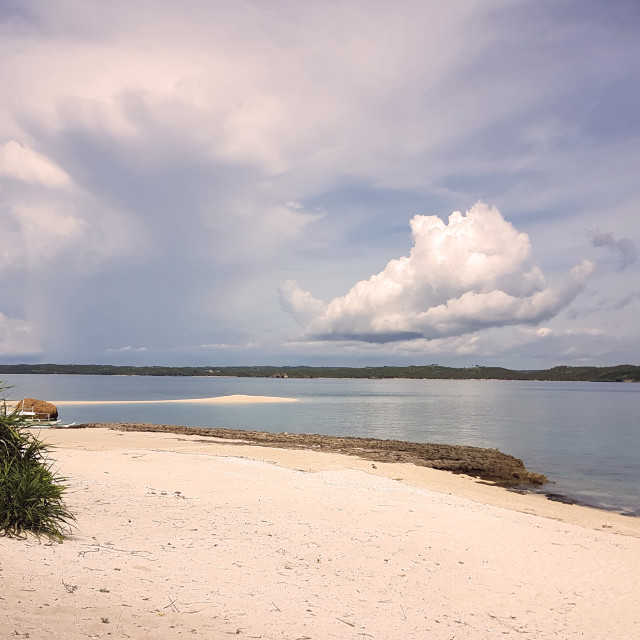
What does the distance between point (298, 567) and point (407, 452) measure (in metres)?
26.3

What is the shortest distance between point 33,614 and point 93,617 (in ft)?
2.25

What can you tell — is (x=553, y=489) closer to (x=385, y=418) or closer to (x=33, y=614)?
(x=33, y=614)

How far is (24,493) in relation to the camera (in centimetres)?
959

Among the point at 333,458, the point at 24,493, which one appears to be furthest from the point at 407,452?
the point at 24,493

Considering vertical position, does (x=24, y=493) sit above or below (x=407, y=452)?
above

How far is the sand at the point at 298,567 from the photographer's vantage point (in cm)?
732

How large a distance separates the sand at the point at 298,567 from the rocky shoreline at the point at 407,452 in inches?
481

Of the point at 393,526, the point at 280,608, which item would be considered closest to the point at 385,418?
the point at 393,526

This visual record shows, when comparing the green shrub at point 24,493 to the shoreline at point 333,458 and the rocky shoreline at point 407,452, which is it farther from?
the rocky shoreline at point 407,452

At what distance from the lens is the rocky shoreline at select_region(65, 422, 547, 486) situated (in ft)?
101

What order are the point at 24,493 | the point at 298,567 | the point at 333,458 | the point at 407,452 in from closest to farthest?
the point at 24,493 < the point at 298,567 < the point at 333,458 < the point at 407,452

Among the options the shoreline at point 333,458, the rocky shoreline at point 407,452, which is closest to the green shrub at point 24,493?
the shoreline at point 333,458

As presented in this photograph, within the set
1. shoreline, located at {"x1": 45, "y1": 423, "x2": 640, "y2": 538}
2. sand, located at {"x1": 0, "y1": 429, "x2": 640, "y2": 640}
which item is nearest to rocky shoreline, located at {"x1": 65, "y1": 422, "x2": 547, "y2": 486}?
shoreline, located at {"x1": 45, "y1": 423, "x2": 640, "y2": 538}

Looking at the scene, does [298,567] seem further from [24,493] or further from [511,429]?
[511,429]
